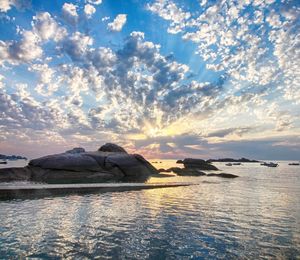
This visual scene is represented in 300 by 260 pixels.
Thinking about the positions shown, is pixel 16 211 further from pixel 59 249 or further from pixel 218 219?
pixel 218 219

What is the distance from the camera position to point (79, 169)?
169 feet

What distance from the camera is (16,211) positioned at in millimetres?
20422

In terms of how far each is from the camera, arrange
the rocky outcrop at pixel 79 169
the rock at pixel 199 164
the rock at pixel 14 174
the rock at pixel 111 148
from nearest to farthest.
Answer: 1. the rock at pixel 14 174
2. the rocky outcrop at pixel 79 169
3. the rock at pixel 111 148
4. the rock at pixel 199 164

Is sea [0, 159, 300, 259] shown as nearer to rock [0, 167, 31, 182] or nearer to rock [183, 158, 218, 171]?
rock [0, 167, 31, 182]

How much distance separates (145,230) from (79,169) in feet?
123

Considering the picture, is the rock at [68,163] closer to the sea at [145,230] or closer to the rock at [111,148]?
the rock at [111,148]

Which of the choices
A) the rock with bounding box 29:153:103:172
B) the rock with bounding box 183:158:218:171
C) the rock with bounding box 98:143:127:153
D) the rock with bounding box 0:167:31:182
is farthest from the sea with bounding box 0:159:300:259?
the rock with bounding box 183:158:218:171

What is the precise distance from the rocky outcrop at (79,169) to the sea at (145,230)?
2454 centimetres

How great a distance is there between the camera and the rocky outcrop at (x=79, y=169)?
48.3 meters

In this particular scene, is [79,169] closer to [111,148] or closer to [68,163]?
[68,163]

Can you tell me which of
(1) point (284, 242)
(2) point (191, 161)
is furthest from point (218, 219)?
(2) point (191, 161)

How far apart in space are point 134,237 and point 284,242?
747 cm

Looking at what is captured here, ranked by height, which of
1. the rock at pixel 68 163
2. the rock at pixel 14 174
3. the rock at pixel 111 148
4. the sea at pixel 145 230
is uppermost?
the rock at pixel 111 148

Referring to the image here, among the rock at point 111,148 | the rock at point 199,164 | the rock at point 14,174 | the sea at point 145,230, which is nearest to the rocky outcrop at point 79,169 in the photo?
the rock at point 14,174
